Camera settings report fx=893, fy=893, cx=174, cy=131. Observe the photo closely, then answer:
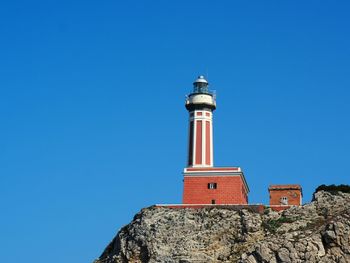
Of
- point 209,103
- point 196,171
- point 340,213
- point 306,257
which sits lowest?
point 306,257

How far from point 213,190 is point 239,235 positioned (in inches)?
257

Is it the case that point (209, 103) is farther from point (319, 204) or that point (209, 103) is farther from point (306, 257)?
point (306, 257)

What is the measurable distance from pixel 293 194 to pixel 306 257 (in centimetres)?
1121

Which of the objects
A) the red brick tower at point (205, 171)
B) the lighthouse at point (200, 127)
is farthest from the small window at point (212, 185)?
the lighthouse at point (200, 127)

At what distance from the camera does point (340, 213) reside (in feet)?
211

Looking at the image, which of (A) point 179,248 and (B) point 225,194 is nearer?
(A) point 179,248

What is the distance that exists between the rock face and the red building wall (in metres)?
2.45

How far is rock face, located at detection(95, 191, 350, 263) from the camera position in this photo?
61.5m

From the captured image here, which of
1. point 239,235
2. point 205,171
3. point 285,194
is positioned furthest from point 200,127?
point 239,235

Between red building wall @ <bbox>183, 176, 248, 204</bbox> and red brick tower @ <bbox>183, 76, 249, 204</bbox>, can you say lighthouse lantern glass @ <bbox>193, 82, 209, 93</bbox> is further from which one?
red building wall @ <bbox>183, 176, 248, 204</bbox>

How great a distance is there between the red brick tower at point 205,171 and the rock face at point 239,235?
274 centimetres

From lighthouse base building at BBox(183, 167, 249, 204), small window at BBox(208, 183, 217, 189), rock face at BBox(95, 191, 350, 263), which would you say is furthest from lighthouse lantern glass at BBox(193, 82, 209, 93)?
rock face at BBox(95, 191, 350, 263)

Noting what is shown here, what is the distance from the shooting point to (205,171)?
230ft

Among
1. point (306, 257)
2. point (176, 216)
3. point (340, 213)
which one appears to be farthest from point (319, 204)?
point (176, 216)
